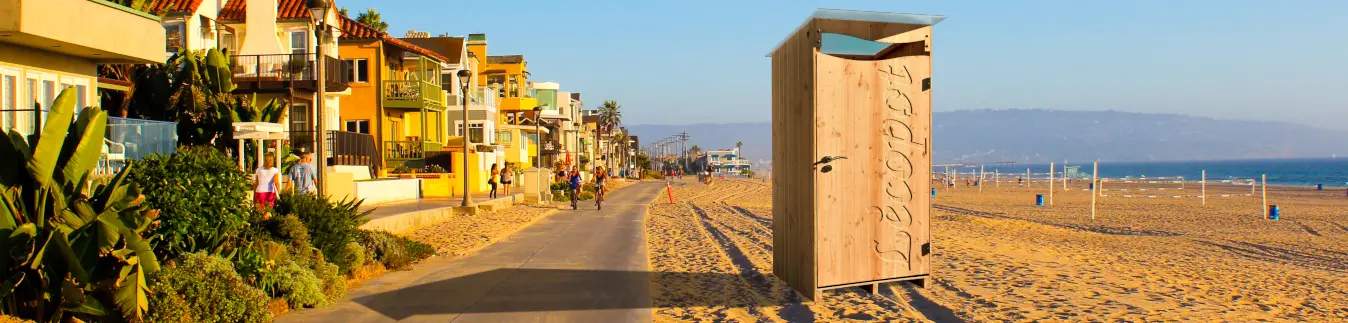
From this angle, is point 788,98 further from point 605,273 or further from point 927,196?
point 605,273

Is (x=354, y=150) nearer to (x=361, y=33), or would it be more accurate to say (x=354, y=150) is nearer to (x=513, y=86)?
(x=361, y=33)

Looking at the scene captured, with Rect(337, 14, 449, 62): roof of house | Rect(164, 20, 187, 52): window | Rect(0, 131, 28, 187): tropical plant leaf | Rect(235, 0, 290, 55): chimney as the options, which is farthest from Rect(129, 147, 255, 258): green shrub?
Rect(337, 14, 449, 62): roof of house

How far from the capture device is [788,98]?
11.5 metres

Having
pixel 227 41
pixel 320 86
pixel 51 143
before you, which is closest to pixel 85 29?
pixel 320 86

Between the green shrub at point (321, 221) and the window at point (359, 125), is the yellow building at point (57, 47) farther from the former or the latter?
the window at point (359, 125)

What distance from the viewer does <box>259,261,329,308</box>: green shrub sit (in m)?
10.4

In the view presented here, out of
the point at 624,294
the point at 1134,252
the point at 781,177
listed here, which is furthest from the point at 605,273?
the point at 1134,252

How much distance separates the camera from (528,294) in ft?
39.5

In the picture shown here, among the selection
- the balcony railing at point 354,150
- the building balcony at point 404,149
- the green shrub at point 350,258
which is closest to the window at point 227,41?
the balcony railing at point 354,150

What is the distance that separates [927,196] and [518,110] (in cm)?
6406

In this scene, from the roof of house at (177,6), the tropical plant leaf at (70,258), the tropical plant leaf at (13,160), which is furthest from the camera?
the roof of house at (177,6)

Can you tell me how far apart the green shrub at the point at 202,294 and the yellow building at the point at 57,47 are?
4833mm

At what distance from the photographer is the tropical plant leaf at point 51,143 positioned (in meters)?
8.66

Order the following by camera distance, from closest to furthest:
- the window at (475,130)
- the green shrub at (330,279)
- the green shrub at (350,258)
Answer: the green shrub at (330,279)
the green shrub at (350,258)
the window at (475,130)
